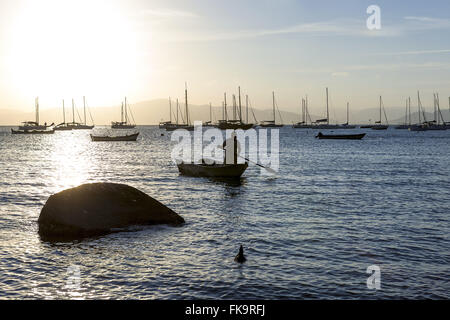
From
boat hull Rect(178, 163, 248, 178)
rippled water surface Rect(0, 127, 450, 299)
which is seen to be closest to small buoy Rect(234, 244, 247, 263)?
rippled water surface Rect(0, 127, 450, 299)

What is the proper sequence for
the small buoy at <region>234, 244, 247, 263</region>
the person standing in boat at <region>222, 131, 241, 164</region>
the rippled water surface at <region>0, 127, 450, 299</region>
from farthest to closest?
1. the person standing in boat at <region>222, 131, 241, 164</region>
2. the small buoy at <region>234, 244, 247, 263</region>
3. the rippled water surface at <region>0, 127, 450, 299</region>

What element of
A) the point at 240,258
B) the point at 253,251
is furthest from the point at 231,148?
the point at 240,258

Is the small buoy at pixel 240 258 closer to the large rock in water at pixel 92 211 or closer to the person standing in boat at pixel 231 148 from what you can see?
the large rock in water at pixel 92 211

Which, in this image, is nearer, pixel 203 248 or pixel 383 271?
pixel 383 271

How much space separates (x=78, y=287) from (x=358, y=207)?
653 inches

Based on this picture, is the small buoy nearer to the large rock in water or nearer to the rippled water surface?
the rippled water surface

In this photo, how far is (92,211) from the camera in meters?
16.6

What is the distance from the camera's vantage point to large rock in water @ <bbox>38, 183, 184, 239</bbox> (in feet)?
53.5

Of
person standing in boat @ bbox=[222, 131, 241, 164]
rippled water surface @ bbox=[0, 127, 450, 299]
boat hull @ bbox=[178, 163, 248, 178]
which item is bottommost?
rippled water surface @ bbox=[0, 127, 450, 299]

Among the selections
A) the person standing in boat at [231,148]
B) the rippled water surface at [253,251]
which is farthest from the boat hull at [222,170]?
the rippled water surface at [253,251]
